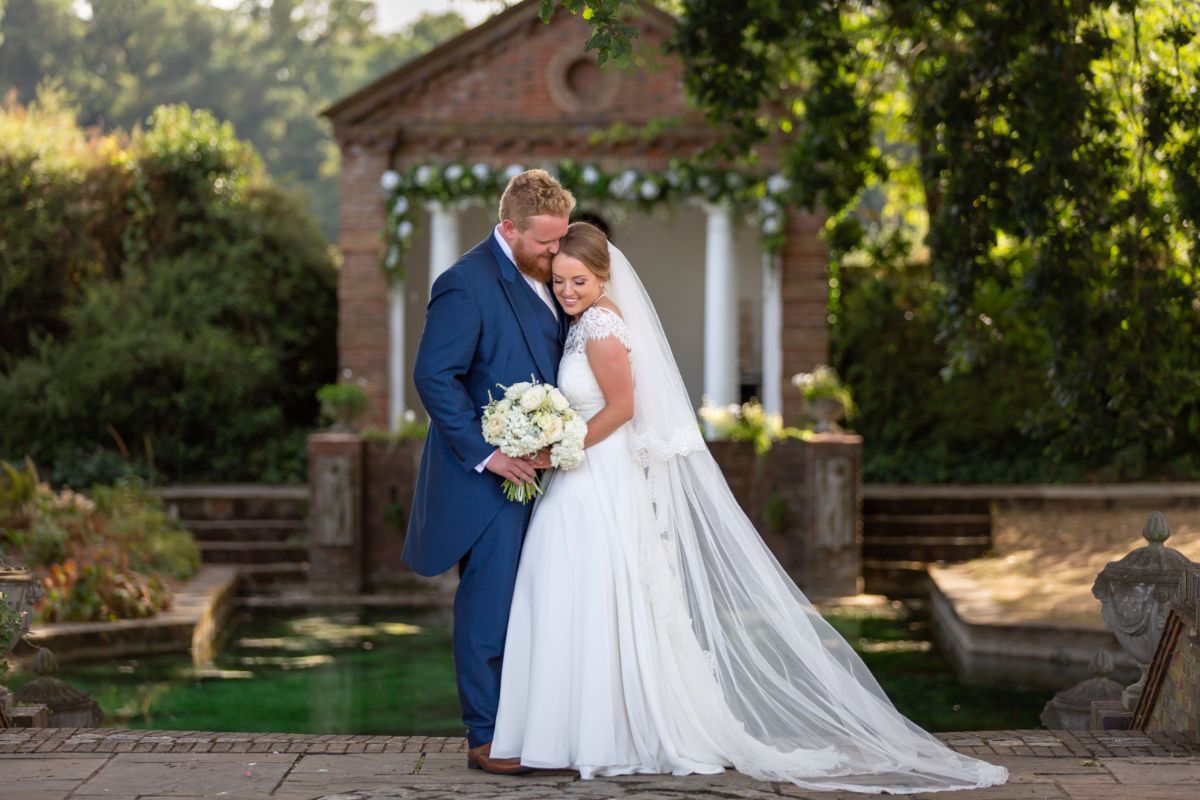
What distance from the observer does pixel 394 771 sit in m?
5.79

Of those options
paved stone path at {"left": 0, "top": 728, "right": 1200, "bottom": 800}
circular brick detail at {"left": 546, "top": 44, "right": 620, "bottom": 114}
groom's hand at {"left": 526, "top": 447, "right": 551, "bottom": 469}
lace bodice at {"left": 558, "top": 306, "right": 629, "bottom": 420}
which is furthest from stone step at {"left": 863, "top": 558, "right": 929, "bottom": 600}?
groom's hand at {"left": 526, "top": 447, "right": 551, "bottom": 469}

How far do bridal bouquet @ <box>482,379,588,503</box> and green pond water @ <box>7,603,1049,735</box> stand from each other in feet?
13.4

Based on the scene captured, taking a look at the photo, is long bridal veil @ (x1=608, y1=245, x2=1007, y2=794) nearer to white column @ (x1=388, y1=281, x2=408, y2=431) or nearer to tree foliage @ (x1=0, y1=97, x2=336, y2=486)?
white column @ (x1=388, y1=281, x2=408, y2=431)

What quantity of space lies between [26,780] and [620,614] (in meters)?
2.03

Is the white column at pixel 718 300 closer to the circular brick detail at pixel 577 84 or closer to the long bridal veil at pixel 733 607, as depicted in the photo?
the circular brick detail at pixel 577 84

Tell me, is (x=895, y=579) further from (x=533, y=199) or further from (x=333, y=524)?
(x=533, y=199)

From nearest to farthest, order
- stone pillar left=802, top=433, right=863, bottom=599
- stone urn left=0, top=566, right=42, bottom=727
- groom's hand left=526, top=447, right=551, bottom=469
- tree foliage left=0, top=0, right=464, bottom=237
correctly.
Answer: groom's hand left=526, top=447, right=551, bottom=469, stone urn left=0, top=566, right=42, bottom=727, stone pillar left=802, top=433, right=863, bottom=599, tree foliage left=0, top=0, right=464, bottom=237

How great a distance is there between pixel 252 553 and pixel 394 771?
10178 millimetres

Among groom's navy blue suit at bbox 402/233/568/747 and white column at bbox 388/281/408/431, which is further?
white column at bbox 388/281/408/431

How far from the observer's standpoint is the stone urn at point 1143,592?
729 centimetres

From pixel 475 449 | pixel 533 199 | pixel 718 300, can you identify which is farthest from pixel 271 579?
pixel 533 199

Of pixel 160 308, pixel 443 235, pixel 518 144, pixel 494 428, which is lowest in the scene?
pixel 494 428

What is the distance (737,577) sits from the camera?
6.07 meters

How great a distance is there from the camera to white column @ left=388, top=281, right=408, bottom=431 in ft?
57.3
